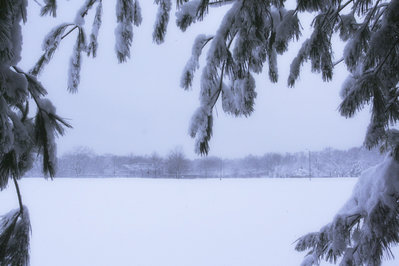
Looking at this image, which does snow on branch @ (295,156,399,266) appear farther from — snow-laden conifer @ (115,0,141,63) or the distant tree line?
the distant tree line

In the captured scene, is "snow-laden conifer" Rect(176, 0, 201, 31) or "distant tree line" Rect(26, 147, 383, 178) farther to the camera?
"distant tree line" Rect(26, 147, 383, 178)

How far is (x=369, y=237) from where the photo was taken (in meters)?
1.84

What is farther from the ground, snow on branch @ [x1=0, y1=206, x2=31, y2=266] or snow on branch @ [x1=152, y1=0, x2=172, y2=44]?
snow on branch @ [x1=152, y1=0, x2=172, y2=44]

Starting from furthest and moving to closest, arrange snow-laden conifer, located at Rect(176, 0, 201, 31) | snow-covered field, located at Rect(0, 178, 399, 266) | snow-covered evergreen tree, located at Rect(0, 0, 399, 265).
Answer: snow-covered field, located at Rect(0, 178, 399, 266) → snow-laden conifer, located at Rect(176, 0, 201, 31) → snow-covered evergreen tree, located at Rect(0, 0, 399, 265)

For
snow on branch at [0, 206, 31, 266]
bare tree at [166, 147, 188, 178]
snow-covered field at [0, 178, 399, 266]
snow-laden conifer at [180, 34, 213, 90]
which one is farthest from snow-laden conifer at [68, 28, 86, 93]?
bare tree at [166, 147, 188, 178]

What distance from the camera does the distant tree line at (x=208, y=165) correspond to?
8939cm

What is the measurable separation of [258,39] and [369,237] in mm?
1364

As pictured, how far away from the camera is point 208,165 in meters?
95.2

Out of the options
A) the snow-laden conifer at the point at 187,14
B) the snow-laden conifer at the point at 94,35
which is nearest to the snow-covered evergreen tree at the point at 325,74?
the snow-laden conifer at the point at 187,14

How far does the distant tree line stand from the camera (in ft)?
293

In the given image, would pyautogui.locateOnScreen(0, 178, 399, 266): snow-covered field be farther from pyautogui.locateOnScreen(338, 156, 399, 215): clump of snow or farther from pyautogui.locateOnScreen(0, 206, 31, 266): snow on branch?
pyautogui.locateOnScreen(0, 206, 31, 266): snow on branch

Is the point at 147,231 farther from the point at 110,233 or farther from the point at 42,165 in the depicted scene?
the point at 42,165

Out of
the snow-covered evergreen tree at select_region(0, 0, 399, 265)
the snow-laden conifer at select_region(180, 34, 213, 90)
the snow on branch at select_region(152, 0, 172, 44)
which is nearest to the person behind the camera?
the snow-covered evergreen tree at select_region(0, 0, 399, 265)

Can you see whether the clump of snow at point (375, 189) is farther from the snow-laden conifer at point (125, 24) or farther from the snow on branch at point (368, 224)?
the snow-laden conifer at point (125, 24)
